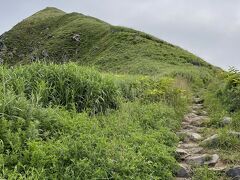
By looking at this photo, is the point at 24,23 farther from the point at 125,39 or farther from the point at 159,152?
the point at 159,152

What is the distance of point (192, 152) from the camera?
9875mm

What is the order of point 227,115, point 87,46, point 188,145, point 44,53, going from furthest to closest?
point 44,53 < point 87,46 < point 227,115 < point 188,145

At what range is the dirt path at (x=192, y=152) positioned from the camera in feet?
28.7

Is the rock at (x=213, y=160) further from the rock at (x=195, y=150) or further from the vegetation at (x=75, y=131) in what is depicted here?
A: the vegetation at (x=75, y=131)

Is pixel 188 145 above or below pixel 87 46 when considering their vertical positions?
below

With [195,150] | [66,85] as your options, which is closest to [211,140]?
[195,150]

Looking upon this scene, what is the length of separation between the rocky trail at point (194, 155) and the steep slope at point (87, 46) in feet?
76.1

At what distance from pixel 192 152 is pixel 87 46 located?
57423 mm

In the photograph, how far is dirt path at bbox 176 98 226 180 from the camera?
874cm

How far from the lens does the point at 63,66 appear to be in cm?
1212

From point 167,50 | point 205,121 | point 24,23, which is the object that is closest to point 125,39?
point 167,50

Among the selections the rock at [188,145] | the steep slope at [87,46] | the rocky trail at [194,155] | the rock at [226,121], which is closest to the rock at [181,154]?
the rocky trail at [194,155]

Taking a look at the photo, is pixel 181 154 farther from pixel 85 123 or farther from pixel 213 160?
pixel 85 123

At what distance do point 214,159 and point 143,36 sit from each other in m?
51.0
